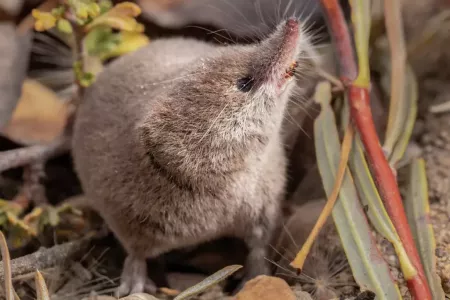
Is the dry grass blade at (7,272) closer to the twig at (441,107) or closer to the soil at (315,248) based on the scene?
the soil at (315,248)

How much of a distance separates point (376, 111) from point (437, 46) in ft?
1.30

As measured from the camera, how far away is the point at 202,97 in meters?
1.63

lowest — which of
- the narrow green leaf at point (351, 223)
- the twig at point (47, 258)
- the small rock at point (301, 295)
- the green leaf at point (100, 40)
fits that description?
the twig at point (47, 258)

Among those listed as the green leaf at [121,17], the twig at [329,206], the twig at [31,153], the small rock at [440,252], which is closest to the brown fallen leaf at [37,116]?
the twig at [31,153]

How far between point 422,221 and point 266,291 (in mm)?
545

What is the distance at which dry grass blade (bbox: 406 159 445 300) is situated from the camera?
5.22 feet

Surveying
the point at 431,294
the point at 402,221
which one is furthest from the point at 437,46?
the point at 431,294

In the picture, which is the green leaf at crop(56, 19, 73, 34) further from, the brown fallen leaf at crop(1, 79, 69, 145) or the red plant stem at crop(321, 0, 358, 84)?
the red plant stem at crop(321, 0, 358, 84)

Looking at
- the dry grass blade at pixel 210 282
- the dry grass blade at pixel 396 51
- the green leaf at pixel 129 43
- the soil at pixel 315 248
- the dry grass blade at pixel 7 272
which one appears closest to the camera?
the dry grass blade at pixel 7 272

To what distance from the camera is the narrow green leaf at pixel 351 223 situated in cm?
159

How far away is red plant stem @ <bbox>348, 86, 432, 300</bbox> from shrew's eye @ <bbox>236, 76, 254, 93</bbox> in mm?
425

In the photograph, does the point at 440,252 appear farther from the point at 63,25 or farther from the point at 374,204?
the point at 63,25

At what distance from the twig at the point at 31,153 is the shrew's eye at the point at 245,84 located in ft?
3.47

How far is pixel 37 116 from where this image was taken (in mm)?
2428
